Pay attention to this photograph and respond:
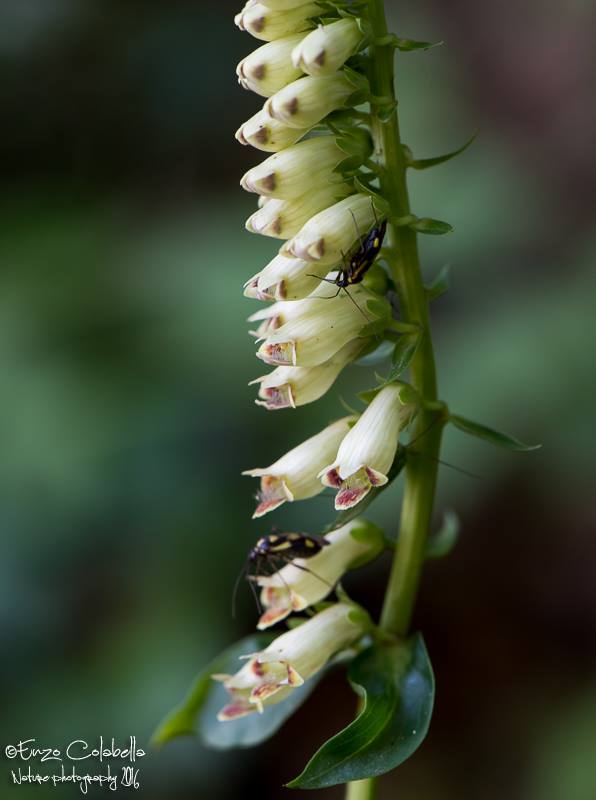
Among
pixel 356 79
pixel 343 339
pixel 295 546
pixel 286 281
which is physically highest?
pixel 356 79

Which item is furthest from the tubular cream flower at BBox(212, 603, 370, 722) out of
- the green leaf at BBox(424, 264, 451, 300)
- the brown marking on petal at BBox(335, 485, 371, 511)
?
the green leaf at BBox(424, 264, 451, 300)

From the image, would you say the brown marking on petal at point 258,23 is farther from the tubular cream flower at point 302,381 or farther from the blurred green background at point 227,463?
the blurred green background at point 227,463

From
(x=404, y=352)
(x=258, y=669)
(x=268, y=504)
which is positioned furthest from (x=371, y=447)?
(x=258, y=669)

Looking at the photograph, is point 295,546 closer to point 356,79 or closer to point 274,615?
point 274,615

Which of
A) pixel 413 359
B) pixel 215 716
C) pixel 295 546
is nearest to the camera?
pixel 413 359

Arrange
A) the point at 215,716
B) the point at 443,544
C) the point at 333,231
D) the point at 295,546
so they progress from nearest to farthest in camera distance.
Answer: the point at 333,231
the point at 295,546
the point at 443,544
the point at 215,716

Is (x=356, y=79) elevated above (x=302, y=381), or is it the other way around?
(x=356, y=79)

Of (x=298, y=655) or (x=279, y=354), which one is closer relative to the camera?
(x=279, y=354)

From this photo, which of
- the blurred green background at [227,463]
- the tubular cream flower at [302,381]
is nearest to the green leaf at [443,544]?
the tubular cream flower at [302,381]
